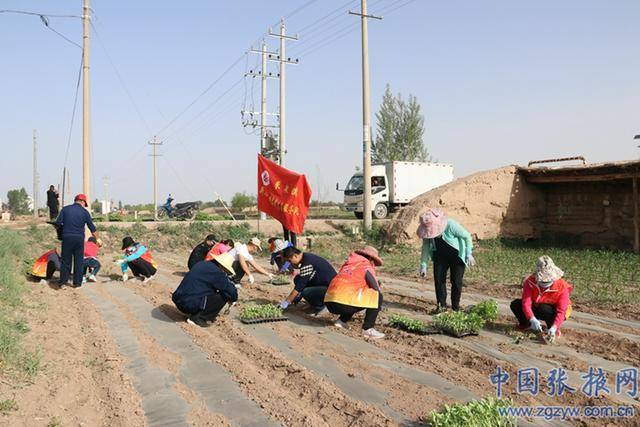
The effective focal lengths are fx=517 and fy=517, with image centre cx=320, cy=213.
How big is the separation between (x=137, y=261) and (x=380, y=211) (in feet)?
49.8

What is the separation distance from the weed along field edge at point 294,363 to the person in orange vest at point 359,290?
29 cm

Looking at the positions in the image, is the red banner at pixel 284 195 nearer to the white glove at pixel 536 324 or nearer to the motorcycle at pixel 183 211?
the white glove at pixel 536 324

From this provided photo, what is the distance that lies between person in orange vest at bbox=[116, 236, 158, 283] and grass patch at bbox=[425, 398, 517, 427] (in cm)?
790

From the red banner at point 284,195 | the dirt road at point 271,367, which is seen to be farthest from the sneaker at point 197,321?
the red banner at point 284,195

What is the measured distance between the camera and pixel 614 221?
587 inches

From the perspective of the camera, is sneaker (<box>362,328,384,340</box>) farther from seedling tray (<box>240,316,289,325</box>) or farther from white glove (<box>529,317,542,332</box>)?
white glove (<box>529,317,542,332</box>)

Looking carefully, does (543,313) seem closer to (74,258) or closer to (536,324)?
(536,324)

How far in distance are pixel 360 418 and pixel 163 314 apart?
14.6ft

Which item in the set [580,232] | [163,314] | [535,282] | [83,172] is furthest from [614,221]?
[83,172]

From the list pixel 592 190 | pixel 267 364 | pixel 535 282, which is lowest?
pixel 267 364

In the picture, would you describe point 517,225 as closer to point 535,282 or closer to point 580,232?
point 580,232

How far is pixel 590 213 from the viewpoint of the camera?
1559 cm

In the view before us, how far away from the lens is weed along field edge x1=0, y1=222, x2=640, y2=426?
3.80 metres

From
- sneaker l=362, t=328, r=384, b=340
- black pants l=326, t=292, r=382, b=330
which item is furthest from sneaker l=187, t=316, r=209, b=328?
sneaker l=362, t=328, r=384, b=340
